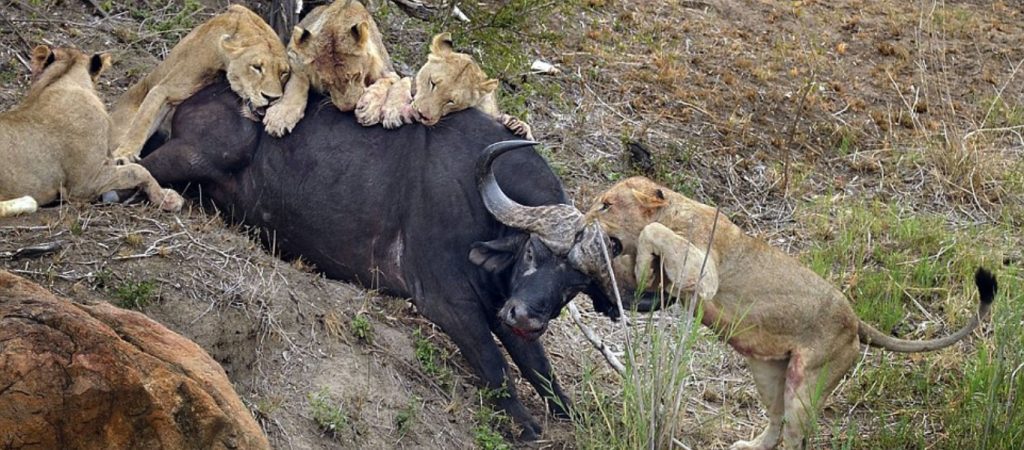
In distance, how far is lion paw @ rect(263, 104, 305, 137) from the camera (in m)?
7.16

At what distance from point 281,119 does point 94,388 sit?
2.97 meters

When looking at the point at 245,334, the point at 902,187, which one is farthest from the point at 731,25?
the point at 245,334

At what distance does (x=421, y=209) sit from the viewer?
6.91 meters

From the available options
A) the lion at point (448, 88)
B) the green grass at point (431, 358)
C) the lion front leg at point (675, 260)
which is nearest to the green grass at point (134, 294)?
the green grass at point (431, 358)

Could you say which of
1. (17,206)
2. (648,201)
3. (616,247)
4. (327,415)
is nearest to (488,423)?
(327,415)

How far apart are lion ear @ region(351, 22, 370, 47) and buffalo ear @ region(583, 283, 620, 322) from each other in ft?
5.72

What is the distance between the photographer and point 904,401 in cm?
773

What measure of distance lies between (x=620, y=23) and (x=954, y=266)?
411 cm

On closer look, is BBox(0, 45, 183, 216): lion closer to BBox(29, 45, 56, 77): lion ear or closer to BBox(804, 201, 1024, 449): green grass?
BBox(29, 45, 56, 77): lion ear

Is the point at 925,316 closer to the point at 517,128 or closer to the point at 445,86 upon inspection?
the point at 517,128

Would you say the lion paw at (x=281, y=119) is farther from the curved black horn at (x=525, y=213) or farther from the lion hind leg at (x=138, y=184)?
the curved black horn at (x=525, y=213)

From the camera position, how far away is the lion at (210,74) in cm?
711

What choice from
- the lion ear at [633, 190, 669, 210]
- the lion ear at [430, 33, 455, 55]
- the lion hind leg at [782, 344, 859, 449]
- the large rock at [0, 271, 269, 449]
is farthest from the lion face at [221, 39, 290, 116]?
the lion hind leg at [782, 344, 859, 449]

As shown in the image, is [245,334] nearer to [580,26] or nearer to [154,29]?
[154,29]
